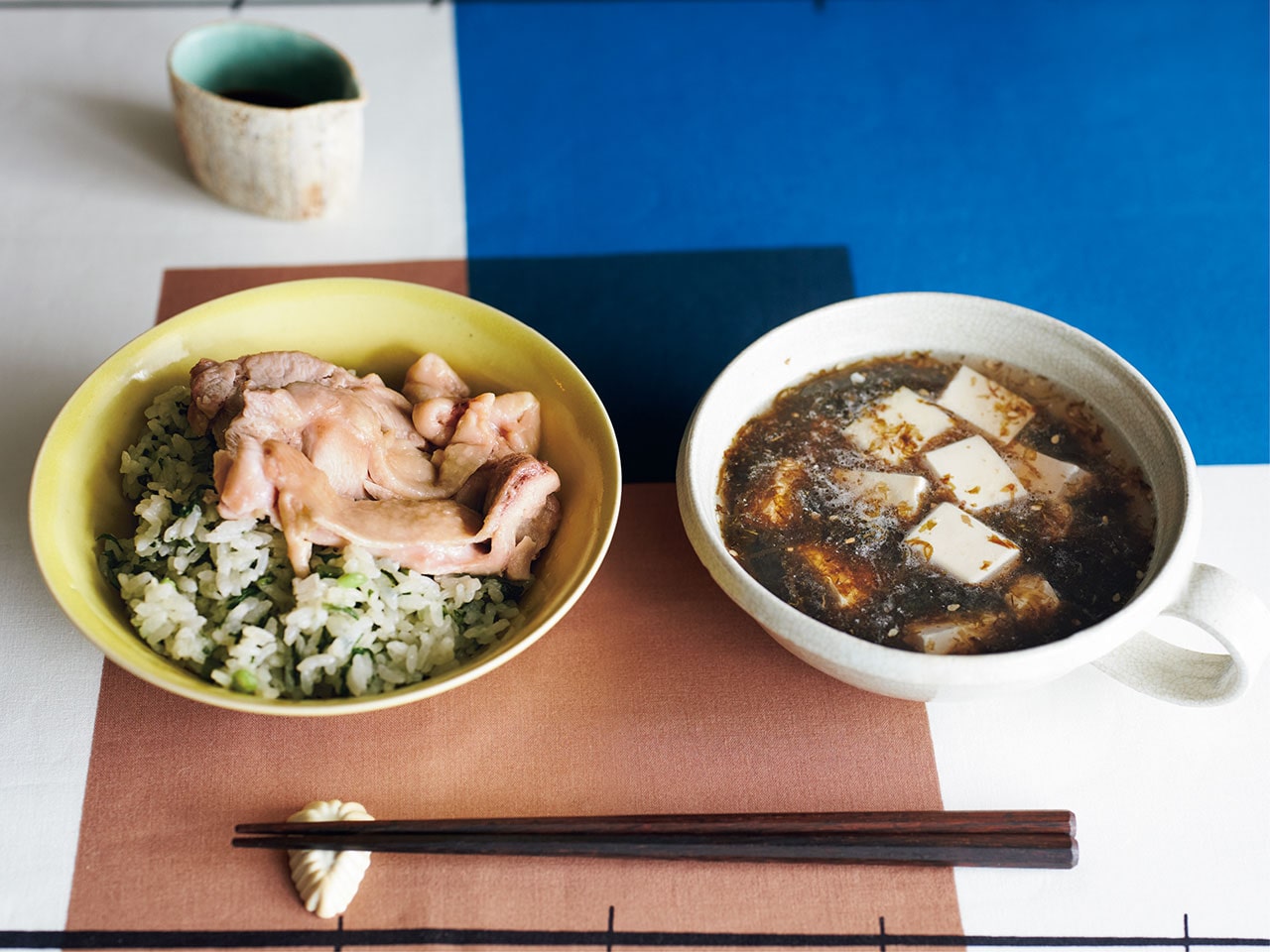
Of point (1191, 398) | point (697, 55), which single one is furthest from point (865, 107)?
point (1191, 398)

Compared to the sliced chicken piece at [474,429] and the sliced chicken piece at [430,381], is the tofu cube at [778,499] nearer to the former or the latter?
the sliced chicken piece at [474,429]

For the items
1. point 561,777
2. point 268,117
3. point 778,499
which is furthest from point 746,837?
point 268,117

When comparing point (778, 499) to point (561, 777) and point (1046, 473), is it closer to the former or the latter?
point (1046, 473)

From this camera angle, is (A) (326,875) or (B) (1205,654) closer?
(A) (326,875)

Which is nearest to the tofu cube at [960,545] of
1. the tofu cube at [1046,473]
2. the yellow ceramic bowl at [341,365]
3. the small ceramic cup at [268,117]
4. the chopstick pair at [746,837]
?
the tofu cube at [1046,473]

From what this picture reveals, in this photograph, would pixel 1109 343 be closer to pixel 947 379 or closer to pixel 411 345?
pixel 947 379

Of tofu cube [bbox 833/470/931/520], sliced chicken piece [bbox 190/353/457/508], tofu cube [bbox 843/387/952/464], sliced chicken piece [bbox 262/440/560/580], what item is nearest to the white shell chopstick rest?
sliced chicken piece [bbox 262/440/560/580]

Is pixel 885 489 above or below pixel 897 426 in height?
below
